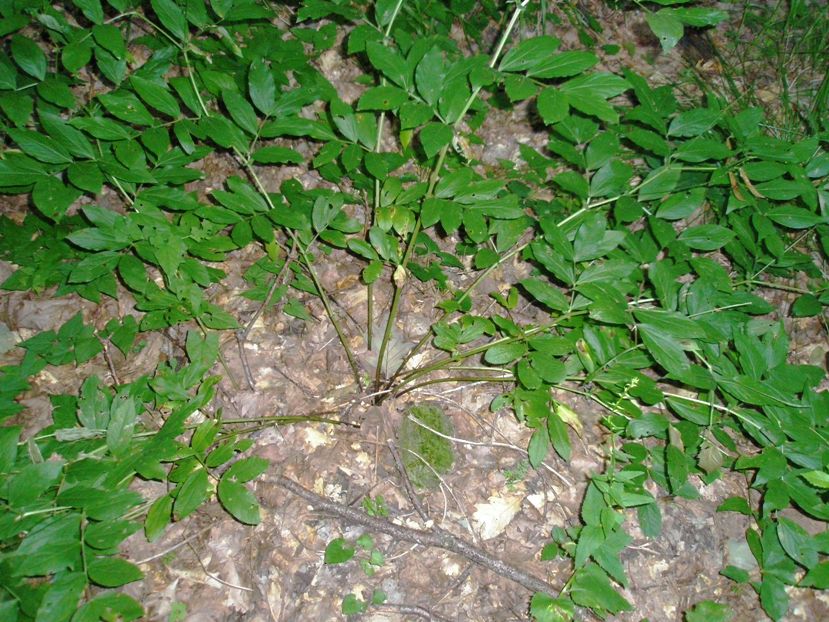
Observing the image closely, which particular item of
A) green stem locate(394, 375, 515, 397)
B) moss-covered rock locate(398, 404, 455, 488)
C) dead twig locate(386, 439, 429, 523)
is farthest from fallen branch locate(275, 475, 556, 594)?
green stem locate(394, 375, 515, 397)

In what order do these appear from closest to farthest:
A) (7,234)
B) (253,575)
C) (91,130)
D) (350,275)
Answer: (91,130)
(253,575)
(7,234)
(350,275)

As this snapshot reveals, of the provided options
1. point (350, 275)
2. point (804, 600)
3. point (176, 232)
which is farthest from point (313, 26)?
point (804, 600)

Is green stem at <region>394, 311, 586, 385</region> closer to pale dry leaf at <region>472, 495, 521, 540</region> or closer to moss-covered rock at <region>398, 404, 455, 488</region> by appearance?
moss-covered rock at <region>398, 404, 455, 488</region>

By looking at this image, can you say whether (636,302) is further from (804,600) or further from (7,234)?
(7,234)

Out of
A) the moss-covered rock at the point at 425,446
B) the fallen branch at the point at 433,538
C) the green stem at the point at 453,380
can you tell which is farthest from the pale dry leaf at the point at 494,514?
the green stem at the point at 453,380

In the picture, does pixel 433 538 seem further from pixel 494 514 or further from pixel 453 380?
pixel 453 380

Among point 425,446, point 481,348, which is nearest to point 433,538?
point 425,446

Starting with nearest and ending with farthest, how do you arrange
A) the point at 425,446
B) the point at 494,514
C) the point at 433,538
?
1. the point at 433,538
2. the point at 494,514
3. the point at 425,446
